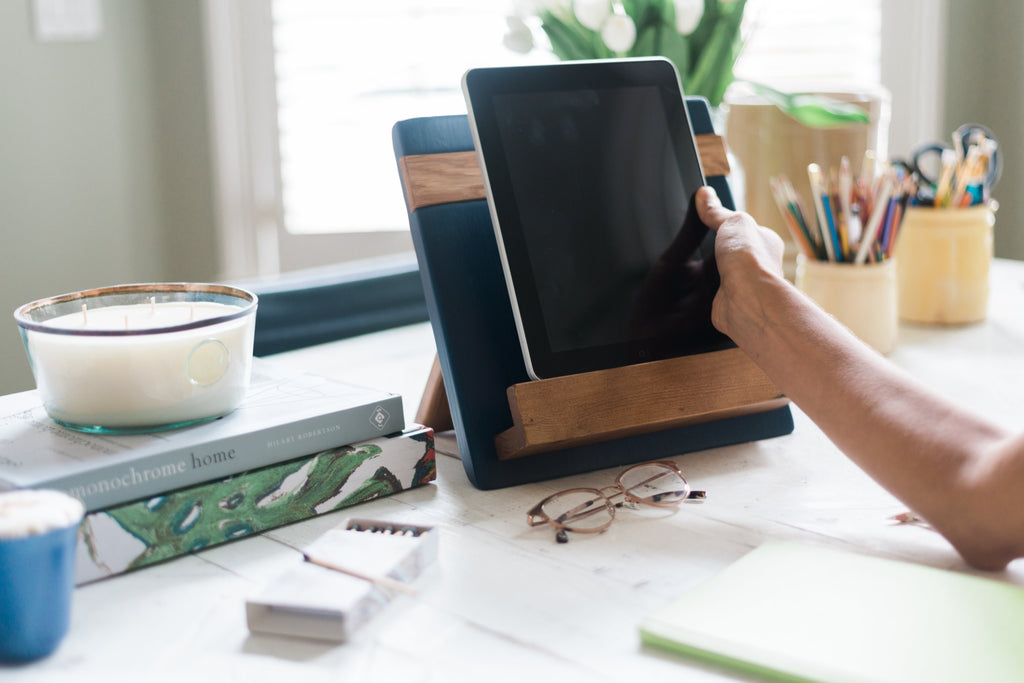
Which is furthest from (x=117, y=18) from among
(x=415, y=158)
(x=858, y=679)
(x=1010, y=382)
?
(x=858, y=679)

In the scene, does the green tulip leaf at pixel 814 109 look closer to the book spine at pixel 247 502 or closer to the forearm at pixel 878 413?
the forearm at pixel 878 413

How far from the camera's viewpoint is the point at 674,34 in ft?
3.98

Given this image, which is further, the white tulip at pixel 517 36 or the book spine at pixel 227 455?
the white tulip at pixel 517 36

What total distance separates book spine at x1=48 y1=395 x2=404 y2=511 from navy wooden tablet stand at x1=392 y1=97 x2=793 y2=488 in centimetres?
7

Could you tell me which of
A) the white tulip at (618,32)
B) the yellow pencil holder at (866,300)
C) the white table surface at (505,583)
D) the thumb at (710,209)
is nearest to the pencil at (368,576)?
the white table surface at (505,583)

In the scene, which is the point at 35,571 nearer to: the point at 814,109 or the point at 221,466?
the point at 221,466

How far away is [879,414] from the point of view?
0.60m

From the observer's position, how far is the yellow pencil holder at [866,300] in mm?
1065

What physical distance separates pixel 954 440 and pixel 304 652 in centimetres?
39

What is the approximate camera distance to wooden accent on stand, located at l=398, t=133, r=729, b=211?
2.42 feet

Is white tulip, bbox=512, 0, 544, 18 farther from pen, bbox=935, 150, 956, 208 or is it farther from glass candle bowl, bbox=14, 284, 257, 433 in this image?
glass candle bowl, bbox=14, 284, 257, 433

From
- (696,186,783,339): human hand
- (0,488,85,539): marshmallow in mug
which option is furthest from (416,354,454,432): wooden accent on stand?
(0,488,85,539): marshmallow in mug

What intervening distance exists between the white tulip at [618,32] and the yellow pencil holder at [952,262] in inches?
15.7

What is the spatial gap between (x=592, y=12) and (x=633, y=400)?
0.63 meters
